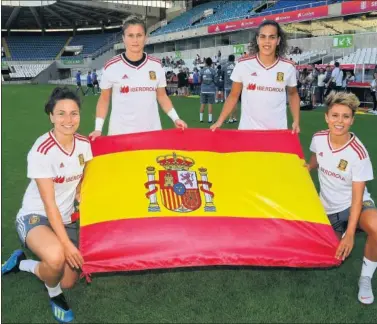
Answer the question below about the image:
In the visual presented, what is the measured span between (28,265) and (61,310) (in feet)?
1.64

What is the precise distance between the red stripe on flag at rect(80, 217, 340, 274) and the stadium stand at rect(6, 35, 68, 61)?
4921 cm

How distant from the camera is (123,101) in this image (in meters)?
3.73

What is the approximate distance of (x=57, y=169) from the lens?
107 inches

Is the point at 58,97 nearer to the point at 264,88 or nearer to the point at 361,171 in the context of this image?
the point at 264,88

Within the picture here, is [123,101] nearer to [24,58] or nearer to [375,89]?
[375,89]

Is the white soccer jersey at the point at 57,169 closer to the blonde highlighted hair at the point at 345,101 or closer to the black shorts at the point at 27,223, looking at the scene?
the black shorts at the point at 27,223

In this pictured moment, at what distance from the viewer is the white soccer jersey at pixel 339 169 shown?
2.82m

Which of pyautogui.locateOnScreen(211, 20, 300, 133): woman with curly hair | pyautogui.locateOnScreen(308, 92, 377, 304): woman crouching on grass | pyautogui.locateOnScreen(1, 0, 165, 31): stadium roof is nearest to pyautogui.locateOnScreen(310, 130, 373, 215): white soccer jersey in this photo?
pyautogui.locateOnScreen(308, 92, 377, 304): woman crouching on grass

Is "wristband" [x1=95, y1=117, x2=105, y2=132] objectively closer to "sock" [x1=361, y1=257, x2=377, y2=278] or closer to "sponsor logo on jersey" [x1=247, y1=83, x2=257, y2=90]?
"sponsor logo on jersey" [x1=247, y1=83, x2=257, y2=90]

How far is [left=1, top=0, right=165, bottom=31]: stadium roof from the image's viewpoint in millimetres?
43469

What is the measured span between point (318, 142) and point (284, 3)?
94.3 ft

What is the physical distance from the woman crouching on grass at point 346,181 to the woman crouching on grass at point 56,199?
1.67 m

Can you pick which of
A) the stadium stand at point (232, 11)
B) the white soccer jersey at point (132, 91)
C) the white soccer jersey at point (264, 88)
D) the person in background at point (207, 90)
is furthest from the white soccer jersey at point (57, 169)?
the stadium stand at point (232, 11)

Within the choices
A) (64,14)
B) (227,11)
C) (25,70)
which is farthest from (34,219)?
(64,14)
